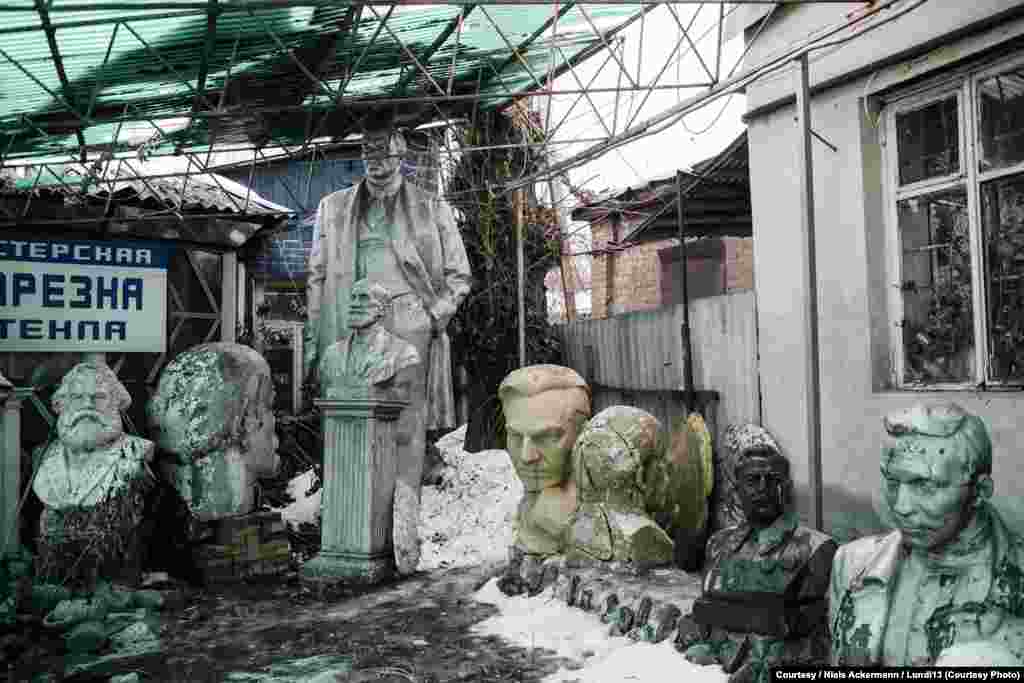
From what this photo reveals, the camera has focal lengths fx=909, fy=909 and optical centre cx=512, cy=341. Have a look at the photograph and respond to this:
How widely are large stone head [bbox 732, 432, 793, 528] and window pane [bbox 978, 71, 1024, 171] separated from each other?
1864 millimetres

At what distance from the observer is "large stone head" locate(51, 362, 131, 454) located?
6.13m

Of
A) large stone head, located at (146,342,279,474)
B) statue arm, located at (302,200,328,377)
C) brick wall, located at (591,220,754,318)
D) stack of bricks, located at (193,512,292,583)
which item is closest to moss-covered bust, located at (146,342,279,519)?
large stone head, located at (146,342,279,474)

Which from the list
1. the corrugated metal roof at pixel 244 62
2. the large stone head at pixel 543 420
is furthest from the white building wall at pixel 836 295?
the corrugated metal roof at pixel 244 62

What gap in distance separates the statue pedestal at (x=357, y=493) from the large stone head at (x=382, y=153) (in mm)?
1867

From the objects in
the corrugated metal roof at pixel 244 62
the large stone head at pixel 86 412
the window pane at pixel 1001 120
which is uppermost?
the corrugated metal roof at pixel 244 62

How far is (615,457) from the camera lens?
17.4 feet

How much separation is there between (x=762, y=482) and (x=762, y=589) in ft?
1.48

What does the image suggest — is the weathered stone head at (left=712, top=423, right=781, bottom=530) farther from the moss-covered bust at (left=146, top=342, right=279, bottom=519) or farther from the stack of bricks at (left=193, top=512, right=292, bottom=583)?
the moss-covered bust at (left=146, top=342, right=279, bottom=519)

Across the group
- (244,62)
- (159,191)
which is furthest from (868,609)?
(159,191)

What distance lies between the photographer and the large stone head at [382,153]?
7.06m

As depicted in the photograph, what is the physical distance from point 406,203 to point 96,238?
120 inches

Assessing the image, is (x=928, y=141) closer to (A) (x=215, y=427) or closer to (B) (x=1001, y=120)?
(B) (x=1001, y=120)

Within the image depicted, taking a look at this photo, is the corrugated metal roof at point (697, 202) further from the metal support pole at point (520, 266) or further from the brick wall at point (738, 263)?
the brick wall at point (738, 263)

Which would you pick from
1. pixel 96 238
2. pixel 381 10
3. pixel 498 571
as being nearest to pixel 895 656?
pixel 498 571
